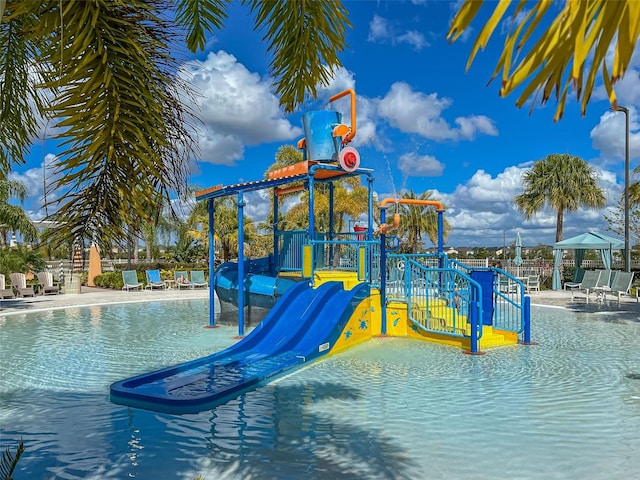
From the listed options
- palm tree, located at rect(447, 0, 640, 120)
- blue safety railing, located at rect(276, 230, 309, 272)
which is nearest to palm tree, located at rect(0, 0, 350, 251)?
palm tree, located at rect(447, 0, 640, 120)

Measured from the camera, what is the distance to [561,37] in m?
1.30

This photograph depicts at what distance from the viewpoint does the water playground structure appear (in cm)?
848

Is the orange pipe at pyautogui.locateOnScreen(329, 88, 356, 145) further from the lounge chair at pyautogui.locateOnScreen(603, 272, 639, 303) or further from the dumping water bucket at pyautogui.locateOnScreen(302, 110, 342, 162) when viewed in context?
the lounge chair at pyautogui.locateOnScreen(603, 272, 639, 303)

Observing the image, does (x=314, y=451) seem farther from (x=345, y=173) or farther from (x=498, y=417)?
(x=345, y=173)

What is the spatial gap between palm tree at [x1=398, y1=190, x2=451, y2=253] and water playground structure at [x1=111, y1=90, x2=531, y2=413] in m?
24.5

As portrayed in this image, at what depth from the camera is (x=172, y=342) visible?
423 inches

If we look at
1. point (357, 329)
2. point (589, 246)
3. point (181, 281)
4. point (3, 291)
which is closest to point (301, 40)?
point (357, 329)

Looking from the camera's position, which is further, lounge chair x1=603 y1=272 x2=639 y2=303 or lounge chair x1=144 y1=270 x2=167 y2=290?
lounge chair x1=144 y1=270 x2=167 y2=290

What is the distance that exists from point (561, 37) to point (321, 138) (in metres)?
9.91

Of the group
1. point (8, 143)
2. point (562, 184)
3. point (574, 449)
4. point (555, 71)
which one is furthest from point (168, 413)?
point (562, 184)

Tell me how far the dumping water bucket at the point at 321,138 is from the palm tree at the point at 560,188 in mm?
20235

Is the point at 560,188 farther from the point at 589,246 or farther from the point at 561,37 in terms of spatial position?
the point at 561,37

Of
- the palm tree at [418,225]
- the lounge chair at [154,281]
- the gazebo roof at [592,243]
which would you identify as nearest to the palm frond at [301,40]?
the lounge chair at [154,281]

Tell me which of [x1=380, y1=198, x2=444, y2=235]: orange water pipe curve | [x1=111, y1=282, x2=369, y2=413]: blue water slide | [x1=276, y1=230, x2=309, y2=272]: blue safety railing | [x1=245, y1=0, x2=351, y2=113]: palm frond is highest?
[x1=245, y1=0, x2=351, y2=113]: palm frond
